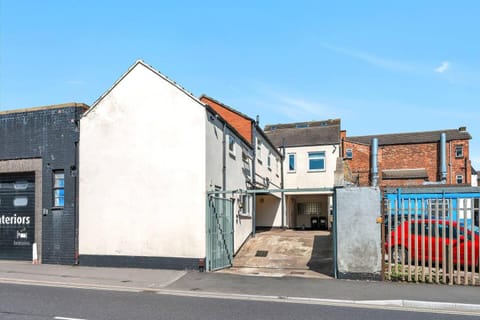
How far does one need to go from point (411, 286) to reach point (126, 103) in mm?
10390

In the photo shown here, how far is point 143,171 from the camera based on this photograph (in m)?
13.5

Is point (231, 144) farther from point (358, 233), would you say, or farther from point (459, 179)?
point (459, 179)

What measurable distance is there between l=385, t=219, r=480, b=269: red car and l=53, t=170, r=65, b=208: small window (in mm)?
10928

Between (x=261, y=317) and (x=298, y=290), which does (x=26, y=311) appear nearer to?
(x=261, y=317)

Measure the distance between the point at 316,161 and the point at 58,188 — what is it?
19.8m

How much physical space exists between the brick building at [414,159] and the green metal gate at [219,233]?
1138 inches

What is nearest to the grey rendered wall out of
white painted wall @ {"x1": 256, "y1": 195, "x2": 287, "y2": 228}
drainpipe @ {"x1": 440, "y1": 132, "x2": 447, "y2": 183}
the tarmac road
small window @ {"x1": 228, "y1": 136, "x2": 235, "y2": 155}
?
the tarmac road

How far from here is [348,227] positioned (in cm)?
1164

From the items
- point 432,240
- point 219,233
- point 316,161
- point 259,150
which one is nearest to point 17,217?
point 219,233

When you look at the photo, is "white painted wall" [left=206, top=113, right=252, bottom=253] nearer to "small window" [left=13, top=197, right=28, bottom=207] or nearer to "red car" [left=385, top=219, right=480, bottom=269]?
"red car" [left=385, top=219, right=480, bottom=269]

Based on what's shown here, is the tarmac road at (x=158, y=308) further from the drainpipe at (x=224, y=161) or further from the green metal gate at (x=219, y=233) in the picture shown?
the drainpipe at (x=224, y=161)

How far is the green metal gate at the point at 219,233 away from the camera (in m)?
12.8

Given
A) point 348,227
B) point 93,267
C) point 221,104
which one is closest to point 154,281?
point 93,267

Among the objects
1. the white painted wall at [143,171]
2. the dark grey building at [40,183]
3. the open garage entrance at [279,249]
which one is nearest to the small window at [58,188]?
the dark grey building at [40,183]
